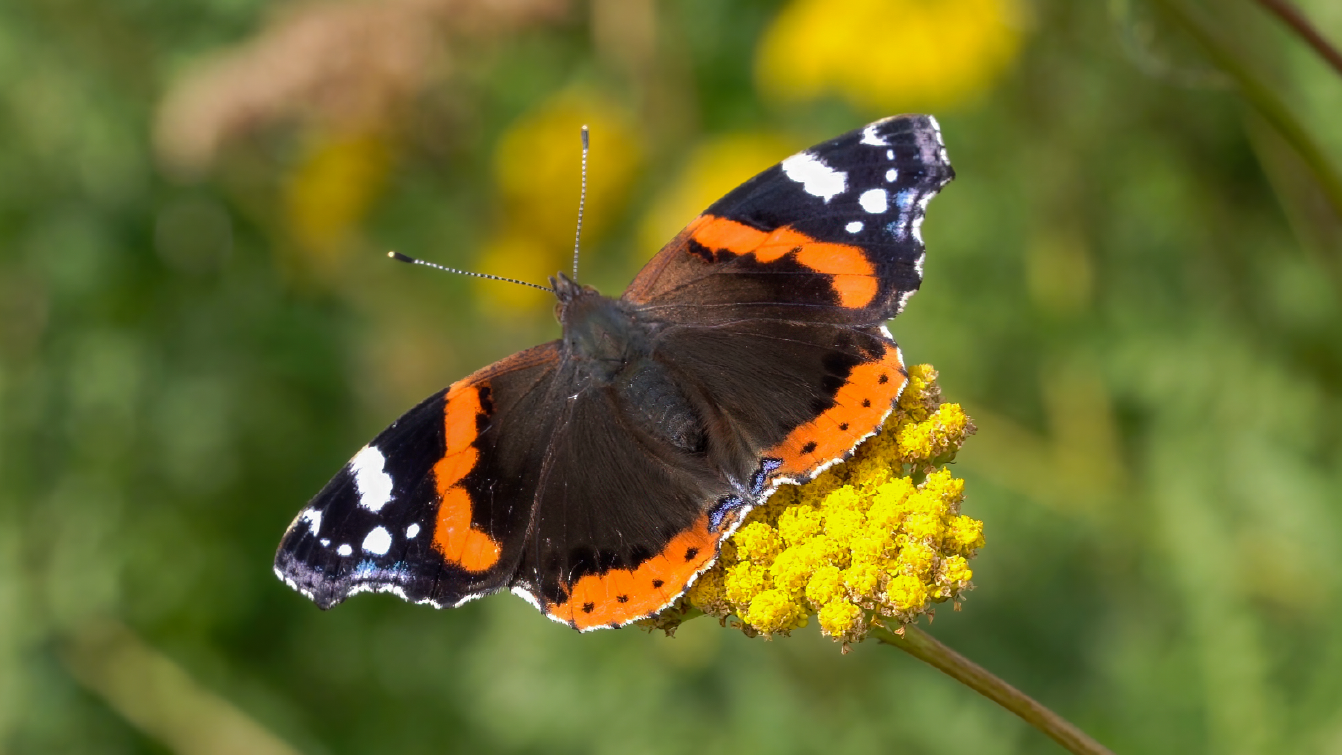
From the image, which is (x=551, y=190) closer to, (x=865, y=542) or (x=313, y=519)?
(x=313, y=519)

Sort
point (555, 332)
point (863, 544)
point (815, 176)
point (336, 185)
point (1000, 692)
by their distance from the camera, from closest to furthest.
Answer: point (1000, 692), point (863, 544), point (815, 176), point (336, 185), point (555, 332)

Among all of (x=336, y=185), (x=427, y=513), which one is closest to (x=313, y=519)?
(x=427, y=513)

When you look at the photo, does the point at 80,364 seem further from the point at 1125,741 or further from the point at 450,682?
the point at 1125,741

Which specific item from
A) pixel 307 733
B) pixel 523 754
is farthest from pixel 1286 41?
pixel 307 733

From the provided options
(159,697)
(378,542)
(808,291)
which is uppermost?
(808,291)

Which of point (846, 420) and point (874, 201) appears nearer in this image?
point (846, 420)

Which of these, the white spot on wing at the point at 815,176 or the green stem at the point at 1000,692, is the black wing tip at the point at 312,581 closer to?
the green stem at the point at 1000,692
